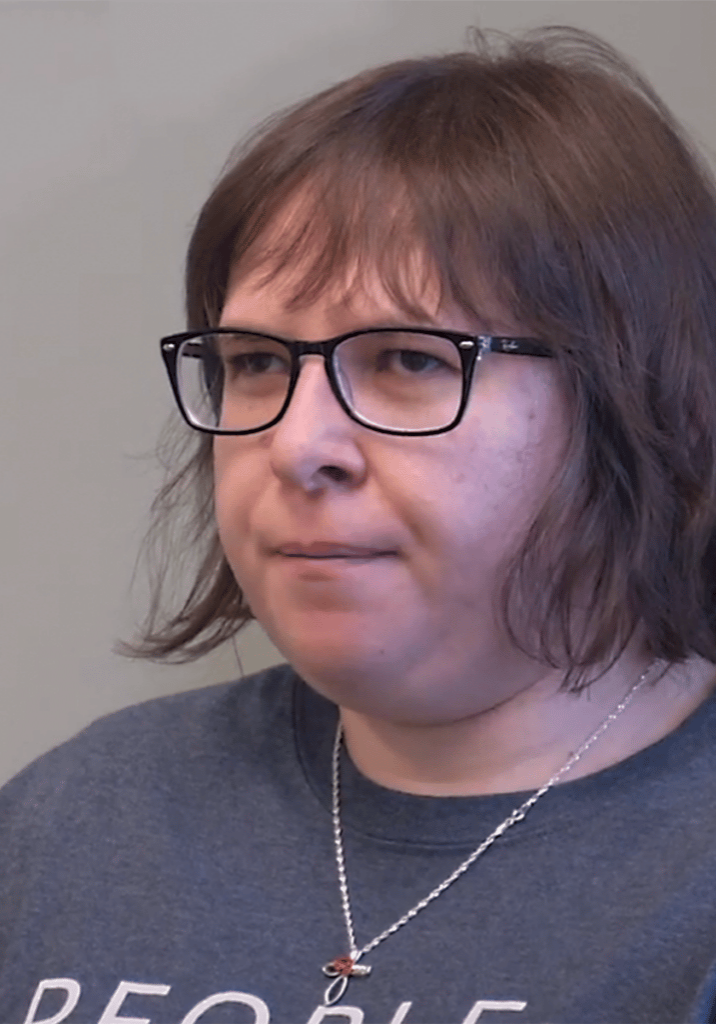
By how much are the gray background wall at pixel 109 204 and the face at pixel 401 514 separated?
17.1 inches

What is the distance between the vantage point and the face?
0.78 meters

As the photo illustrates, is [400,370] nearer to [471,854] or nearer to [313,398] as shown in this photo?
[313,398]

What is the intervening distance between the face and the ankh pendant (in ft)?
0.55

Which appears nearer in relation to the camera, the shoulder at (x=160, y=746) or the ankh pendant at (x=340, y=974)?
the ankh pendant at (x=340, y=974)

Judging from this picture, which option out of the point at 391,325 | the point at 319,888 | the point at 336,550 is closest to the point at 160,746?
the point at 319,888

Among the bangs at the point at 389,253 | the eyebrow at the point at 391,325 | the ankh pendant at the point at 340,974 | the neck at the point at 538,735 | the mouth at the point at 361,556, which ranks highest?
the bangs at the point at 389,253

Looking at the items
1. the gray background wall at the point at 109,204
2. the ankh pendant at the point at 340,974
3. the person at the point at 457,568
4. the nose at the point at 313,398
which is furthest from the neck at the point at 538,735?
the gray background wall at the point at 109,204

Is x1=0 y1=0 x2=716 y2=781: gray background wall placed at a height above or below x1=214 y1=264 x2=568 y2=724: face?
above

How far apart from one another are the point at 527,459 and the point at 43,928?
1.61 ft

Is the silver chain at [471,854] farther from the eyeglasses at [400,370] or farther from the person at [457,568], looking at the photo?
the eyeglasses at [400,370]

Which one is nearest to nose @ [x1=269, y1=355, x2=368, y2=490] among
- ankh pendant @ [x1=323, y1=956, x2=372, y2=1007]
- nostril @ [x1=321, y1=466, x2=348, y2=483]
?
nostril @ [x1=321, y1=466, x2=348, y2=483]

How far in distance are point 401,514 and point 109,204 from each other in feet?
1.90

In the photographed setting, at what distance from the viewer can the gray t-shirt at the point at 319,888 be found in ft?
2.56

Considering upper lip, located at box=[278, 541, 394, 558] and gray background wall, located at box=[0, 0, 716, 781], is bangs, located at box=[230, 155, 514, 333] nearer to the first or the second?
upper lip, located at box=[278, 541, 394, 558]
